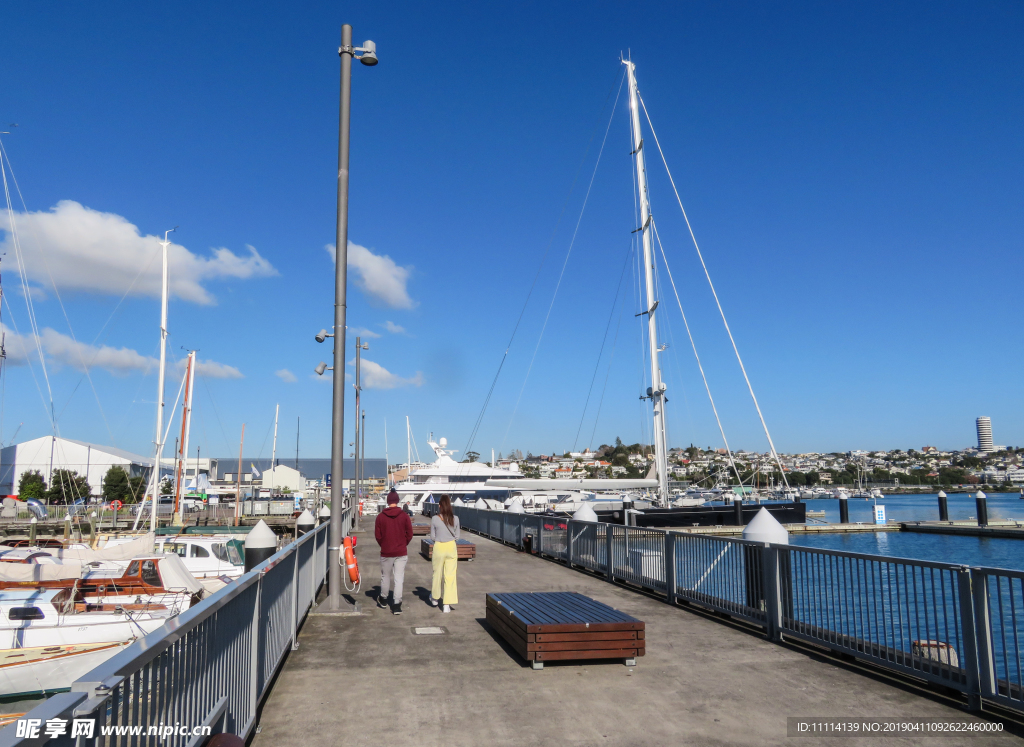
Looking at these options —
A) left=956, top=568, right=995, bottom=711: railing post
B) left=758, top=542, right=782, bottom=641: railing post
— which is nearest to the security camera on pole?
left=758, top=542, right=782, bottom=641: railing post

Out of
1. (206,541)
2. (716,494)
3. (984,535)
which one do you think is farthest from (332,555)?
(716,494)

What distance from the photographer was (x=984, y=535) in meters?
51.8

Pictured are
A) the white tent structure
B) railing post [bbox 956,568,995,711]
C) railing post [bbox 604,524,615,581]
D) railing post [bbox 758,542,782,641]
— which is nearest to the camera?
railing post [bbox 956,568,995,711]

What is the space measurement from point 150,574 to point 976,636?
21878 millimetres

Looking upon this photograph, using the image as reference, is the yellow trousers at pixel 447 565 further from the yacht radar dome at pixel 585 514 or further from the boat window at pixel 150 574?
the boat window at pixel 150 574

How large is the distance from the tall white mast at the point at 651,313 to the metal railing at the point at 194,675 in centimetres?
2994

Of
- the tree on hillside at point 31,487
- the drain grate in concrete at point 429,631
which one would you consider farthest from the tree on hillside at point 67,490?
the drain grate in concrete at point 429,631

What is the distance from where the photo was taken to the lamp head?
1048cm

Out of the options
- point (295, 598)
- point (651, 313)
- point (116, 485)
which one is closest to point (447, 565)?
point (295, 598)

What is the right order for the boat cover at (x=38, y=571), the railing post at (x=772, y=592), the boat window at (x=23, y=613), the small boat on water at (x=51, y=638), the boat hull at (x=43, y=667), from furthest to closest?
1. the boat cover at (x=38, y=571)
2. the boat window at (x=23, y=613)
3. the small boat on water at (x=51, y=638)
4. the boat hull at (x=43, y=667)
5. the railing post at (x=772, y=592)

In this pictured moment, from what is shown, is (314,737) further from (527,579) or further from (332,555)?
(527,579)

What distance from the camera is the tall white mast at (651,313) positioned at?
35.9 meters

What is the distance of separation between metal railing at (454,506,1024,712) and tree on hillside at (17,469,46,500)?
74052 millimetres

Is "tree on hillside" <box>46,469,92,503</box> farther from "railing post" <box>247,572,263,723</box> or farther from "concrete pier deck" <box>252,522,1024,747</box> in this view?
"railing post" <box>247,572,263,723</box>
